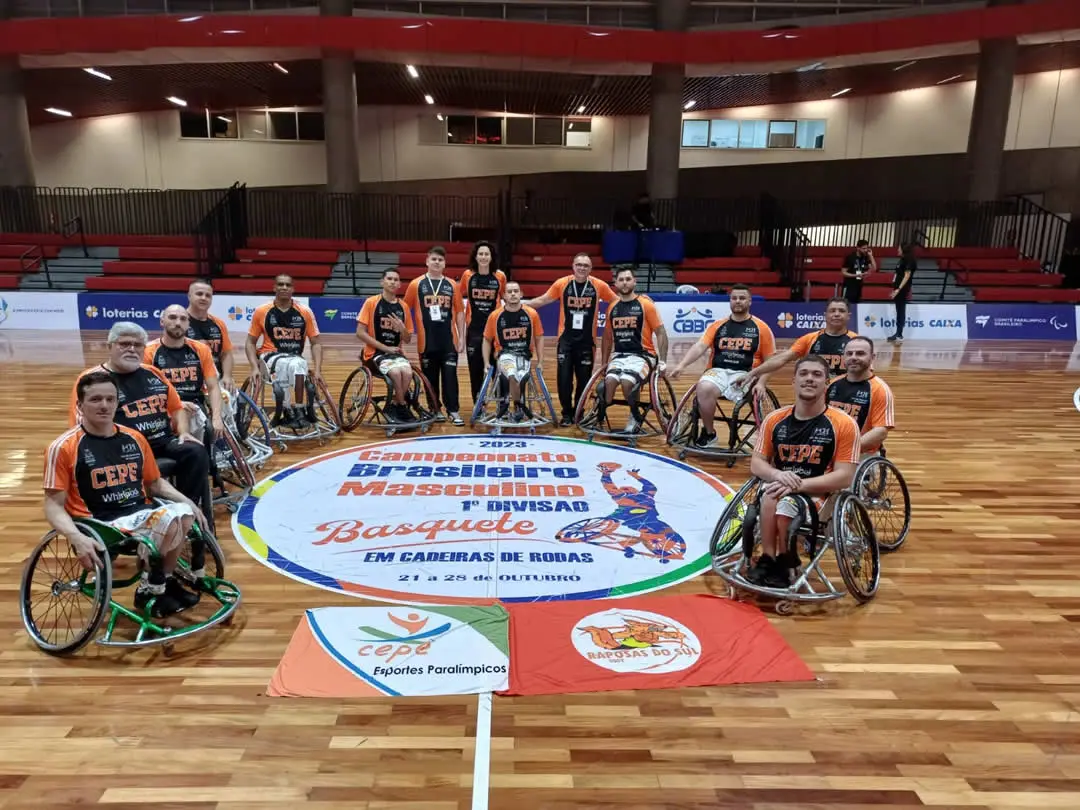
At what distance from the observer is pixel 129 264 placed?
42.1 feet

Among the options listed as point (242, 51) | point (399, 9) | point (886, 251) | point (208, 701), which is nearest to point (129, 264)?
point (242, 51)

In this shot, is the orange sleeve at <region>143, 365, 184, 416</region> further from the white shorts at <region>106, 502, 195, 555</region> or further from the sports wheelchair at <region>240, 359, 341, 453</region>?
the sports wheelchair at <region>240, 359, 341, 453</region>

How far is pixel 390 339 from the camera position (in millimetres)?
5719

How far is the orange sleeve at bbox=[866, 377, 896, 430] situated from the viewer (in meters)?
3.65

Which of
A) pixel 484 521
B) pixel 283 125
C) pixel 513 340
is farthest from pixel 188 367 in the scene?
pixel 283 125

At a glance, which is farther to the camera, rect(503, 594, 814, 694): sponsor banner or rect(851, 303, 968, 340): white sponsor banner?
rect(851, 303, 968, 340): white sponsor banner

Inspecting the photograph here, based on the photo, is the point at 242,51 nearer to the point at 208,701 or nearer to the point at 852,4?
the point at 852,4

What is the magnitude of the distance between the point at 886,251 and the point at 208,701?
1509 cm

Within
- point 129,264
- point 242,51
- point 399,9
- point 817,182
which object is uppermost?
point 399,9

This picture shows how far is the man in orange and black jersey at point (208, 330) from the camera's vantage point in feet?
14.8

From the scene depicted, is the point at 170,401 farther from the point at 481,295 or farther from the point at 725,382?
the point at 725,382

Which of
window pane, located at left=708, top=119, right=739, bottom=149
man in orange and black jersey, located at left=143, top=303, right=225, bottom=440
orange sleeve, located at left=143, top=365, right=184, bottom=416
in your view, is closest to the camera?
orange sleeve, located at left=143, top=365, right=184, bottom=416

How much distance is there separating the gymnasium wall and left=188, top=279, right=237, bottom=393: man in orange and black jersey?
14460mm

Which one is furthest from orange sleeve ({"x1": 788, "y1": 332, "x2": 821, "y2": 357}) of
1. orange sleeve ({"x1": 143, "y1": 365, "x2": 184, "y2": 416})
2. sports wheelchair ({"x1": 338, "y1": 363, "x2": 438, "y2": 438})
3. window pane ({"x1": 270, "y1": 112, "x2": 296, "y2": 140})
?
window pane ({"x1": 270, "y1": 112, "x2": 296, "y2": 140})
